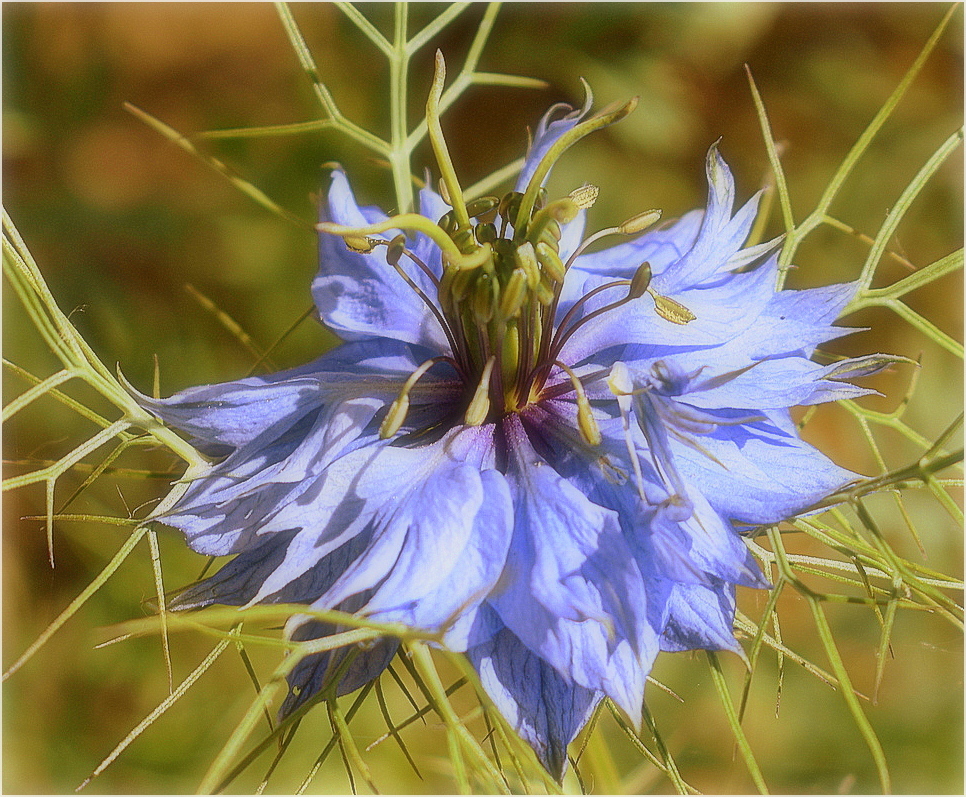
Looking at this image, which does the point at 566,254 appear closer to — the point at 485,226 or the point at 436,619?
the point at 485,226

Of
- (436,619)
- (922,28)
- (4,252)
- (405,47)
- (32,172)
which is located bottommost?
(436,619)

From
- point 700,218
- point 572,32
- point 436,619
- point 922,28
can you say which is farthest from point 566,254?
point 922,28

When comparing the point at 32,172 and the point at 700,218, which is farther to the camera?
the point at 32,172

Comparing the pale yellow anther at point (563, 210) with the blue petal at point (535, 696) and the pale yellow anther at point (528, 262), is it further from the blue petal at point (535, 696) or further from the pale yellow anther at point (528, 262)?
the blue petal at point (535, 696)

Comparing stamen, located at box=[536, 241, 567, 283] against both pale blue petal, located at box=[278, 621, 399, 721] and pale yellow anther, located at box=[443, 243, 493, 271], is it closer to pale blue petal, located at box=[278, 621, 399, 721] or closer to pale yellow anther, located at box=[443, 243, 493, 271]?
pale yellow anther, located at box=[443, 243, 493, 271]

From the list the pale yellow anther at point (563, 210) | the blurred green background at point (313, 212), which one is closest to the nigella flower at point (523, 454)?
the pale yellow anther at point (563, 210)

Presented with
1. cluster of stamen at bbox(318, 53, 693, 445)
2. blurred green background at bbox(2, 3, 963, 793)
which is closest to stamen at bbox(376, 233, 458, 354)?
cluster of stamen at bbox(318, 53, 693, 445)

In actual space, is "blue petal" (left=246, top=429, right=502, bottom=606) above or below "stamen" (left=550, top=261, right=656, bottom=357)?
below
